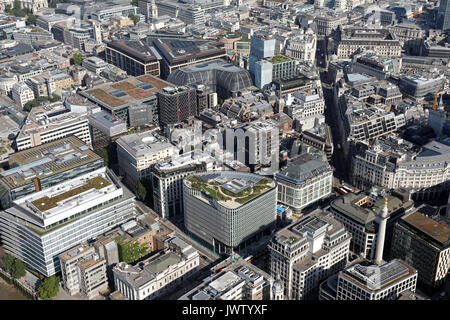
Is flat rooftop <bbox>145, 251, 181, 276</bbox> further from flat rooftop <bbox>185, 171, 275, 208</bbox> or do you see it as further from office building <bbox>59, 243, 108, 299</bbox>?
flat rooftop <bbox>185, 171, 275, 208</bbox>

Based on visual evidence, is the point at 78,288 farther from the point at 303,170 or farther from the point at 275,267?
the point at 303,170

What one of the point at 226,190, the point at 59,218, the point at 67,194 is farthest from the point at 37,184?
the point at 226,190

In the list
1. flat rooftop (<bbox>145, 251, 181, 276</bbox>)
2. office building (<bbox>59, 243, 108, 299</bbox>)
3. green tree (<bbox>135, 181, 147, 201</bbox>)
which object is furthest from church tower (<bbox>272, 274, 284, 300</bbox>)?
green tree (<bbox>135, 181, 147, 201</bbox>)

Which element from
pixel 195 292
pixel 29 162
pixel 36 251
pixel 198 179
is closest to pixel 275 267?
pixel 195 292

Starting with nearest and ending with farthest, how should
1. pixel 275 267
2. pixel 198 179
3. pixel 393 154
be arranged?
1. pixel 275 267
2. pixel 198 179
3. pixel 393 154

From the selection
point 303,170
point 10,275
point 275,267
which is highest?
point 303,170
